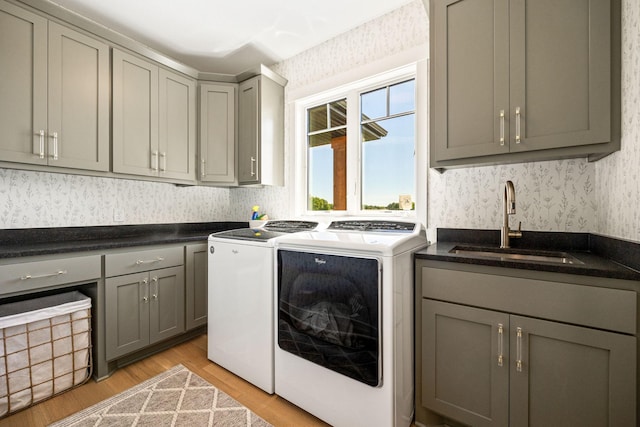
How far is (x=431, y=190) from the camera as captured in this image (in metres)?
1.96

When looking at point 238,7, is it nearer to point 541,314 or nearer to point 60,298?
point 60,298

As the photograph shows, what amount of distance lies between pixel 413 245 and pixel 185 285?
191cm

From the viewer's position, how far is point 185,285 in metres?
2.31

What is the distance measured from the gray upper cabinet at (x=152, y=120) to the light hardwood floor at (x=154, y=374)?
1.52 m

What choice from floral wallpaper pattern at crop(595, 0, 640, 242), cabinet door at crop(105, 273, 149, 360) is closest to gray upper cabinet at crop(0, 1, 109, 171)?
cabinet door at crop(105, 273, 149, 360)

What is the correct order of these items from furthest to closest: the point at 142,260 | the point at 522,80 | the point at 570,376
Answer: the point at 142,260
the point at 522,80
the point at 570,376

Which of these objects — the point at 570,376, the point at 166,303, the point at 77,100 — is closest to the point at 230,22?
the point at 77,100

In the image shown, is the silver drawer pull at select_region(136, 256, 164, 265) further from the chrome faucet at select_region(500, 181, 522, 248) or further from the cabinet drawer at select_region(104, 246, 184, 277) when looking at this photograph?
the chrome faucet at select_region(500, 181, 522, 248)

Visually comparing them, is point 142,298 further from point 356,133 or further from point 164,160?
point 356,133

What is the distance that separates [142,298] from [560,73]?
289cm

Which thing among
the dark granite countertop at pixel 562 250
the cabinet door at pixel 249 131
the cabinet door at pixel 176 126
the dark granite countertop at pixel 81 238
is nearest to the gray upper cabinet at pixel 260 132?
the cabinet door at pixel 249 131

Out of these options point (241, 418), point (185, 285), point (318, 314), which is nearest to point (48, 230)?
point (185, 285)

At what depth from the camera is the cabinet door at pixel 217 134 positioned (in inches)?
107

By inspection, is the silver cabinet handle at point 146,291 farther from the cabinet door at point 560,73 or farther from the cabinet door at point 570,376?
the cabinet door at point 560,73
